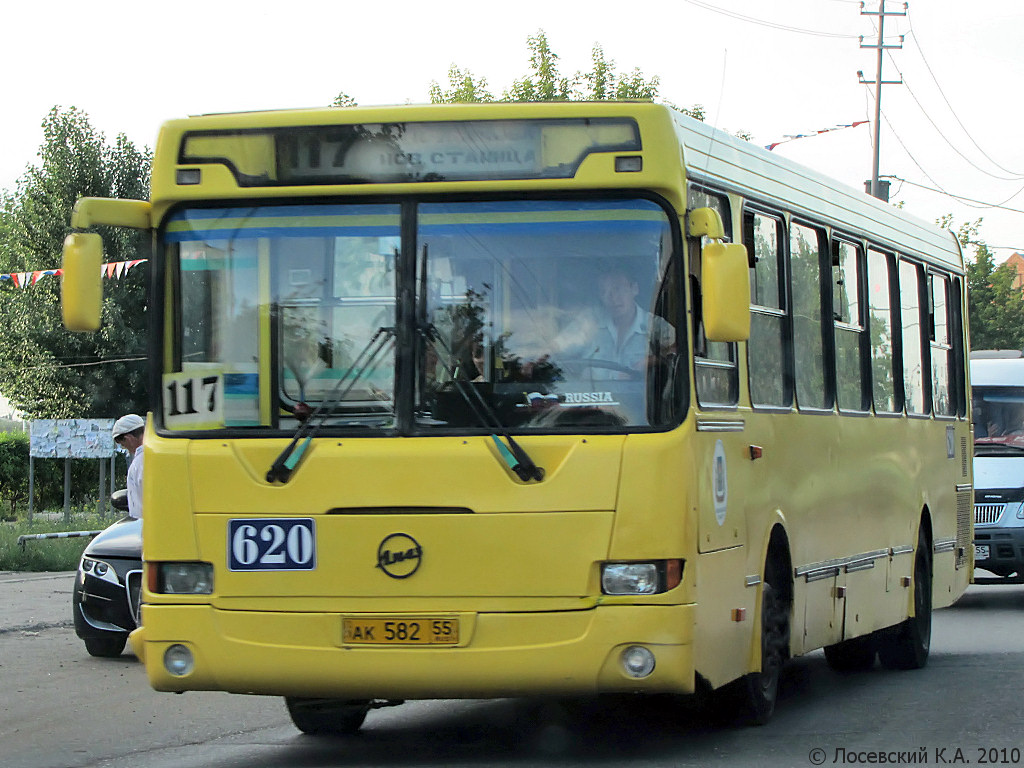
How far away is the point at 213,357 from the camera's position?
7867 mm

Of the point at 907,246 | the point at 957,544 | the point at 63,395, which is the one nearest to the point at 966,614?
the point at 957,544

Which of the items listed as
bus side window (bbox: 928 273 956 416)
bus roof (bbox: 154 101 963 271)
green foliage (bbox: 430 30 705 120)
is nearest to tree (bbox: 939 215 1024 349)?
green foliage (bbox: 430 30 705 120)

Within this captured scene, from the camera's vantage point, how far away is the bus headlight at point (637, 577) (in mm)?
7426

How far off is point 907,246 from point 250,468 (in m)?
6.81

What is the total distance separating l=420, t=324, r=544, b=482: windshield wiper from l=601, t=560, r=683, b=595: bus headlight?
50 cm

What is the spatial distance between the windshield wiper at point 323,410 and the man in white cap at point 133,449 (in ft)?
17.6

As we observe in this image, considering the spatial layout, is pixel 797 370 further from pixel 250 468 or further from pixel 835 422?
pixel 250 468

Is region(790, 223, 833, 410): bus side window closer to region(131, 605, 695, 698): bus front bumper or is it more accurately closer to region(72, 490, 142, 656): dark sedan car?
region(131, 605, 695, 698): bus front bumper

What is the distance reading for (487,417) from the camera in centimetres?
754

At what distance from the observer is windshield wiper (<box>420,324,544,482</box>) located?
746 cm

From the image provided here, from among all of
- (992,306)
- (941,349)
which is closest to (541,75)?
(992,306)

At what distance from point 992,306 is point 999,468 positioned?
43.7 metres

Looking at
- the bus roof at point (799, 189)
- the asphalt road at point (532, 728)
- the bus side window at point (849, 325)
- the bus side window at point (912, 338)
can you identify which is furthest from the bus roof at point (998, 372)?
the bus side window at point (849, 325)

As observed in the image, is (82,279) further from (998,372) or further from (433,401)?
(998,372)
